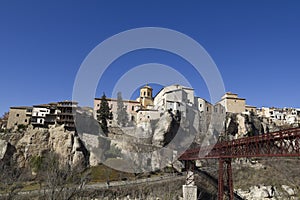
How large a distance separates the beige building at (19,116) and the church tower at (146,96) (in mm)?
30098

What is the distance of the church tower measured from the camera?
6962 cm

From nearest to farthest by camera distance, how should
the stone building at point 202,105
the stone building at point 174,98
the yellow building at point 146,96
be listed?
the stone building at point 174,98 → the stone building at point 202,105 → the yellow building at point 146,96

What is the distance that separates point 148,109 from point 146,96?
12222 millimetres

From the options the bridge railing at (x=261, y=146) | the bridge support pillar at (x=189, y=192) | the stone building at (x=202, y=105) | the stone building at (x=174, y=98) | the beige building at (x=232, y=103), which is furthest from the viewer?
the beige building at (x=232, y=103)

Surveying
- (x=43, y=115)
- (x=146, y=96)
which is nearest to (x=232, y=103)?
(x=146, y=96)

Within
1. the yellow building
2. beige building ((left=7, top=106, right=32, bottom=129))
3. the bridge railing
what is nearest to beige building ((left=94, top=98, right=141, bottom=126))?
the yellow building

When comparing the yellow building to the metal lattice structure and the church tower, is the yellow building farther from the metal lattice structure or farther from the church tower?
the metal lattice structure

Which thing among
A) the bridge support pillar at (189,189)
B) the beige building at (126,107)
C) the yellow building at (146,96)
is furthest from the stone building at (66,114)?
the bridge support pillar at (189,189)

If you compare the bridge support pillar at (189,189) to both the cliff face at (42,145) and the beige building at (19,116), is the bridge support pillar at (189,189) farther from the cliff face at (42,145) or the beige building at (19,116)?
the beige building at (19,116)

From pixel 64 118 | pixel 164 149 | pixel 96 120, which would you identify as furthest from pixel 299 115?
pixel 64 118

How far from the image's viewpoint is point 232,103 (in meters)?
74.2

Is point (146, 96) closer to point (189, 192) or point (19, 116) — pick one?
point (19, 116)

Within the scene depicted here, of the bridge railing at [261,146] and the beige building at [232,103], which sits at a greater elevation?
the beige building at [232,103]

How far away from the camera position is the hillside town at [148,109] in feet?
166
